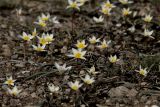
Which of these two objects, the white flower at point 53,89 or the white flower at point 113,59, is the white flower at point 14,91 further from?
the white flower at point 113,59

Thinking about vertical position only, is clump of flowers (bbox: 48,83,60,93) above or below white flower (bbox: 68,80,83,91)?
below

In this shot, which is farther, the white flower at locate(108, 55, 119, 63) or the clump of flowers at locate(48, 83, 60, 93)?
the white flower at locate(108, 55, 119, 63)

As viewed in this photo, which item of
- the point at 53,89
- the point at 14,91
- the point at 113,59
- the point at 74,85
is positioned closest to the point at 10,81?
the point at 14,91

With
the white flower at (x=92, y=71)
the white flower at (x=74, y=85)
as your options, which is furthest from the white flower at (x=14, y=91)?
the white flower at (x=92, y=71)

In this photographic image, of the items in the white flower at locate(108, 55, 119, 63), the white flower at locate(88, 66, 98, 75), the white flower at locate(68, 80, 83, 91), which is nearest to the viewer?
the white flower at locate(68, 80, 83, 91)

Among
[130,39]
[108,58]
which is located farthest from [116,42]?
[108,58]

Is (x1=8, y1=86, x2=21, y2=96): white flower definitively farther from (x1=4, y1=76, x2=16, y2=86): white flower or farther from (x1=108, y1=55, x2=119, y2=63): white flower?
(x1=108, y1=55, x2=119, y2=63): white flower

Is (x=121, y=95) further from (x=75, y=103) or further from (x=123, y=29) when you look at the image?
(x=123, y=29)

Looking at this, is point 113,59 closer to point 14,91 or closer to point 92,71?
point 92,71

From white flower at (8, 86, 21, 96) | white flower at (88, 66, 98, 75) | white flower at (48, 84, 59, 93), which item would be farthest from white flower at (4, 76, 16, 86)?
white flower at (88, 66, 98, 75)

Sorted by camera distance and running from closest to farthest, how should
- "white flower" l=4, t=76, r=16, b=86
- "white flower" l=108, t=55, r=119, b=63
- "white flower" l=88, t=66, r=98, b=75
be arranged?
"white flower" l=4, t=76, r=16, b=86 → "white flower" l=88, t=66, r=98, b=75 → "white flower" l=108, t=55, r=119, b=63

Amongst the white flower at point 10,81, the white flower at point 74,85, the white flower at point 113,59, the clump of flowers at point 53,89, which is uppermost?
the white flower at point 113,59
